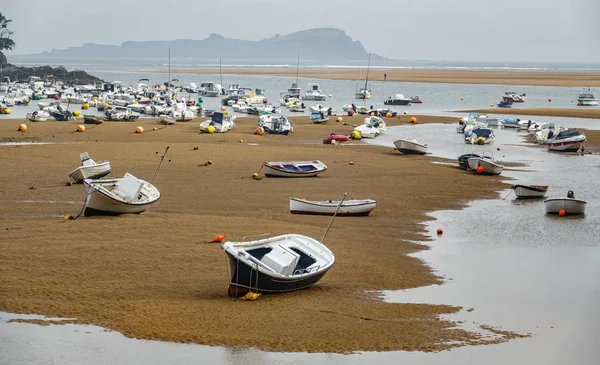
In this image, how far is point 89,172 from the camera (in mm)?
36812

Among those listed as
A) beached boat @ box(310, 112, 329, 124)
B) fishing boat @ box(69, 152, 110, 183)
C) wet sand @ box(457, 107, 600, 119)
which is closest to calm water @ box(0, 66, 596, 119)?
wet sand @ box(457, 107, 600, 119)

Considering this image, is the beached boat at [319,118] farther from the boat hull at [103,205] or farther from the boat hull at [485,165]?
the boat hull at [103,205]

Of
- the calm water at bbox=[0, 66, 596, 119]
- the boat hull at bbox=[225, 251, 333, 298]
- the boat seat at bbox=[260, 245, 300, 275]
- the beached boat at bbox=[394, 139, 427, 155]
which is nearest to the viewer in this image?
the boat hull at bbox=[225, 251, 333, 298]

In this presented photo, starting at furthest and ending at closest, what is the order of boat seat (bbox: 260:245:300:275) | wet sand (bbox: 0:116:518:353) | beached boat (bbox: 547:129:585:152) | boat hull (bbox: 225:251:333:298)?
beached boat (bbox: 547:129:585:152) → boat seat (bbox: 260:245:300:275) → boat hull (bbox: 225:251:333:298) → wet sand (bbox: 0:116:518:353)

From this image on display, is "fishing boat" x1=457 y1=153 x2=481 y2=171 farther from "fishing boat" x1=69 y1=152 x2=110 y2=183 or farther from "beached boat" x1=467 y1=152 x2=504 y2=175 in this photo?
"fishing boat" x1=69 y1=152 x2=110 y2=183

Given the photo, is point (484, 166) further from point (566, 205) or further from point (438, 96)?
point (438, 96)

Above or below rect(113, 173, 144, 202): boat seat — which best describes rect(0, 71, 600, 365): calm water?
below

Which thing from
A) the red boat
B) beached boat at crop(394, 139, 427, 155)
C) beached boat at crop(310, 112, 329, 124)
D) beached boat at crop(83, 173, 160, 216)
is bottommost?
beached boat at crop(310, 112, 329, 124)

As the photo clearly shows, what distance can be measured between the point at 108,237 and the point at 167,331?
823 centimetres

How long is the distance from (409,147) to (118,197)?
89.3 ft

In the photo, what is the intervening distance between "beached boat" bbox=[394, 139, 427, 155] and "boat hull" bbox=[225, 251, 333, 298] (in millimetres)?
32278

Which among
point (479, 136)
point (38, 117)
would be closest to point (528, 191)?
point (479, 136)

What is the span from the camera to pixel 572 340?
67.5 feet

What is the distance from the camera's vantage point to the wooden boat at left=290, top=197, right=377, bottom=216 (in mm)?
32625
